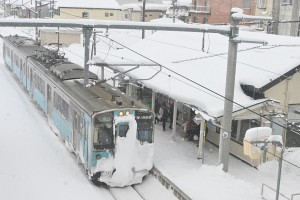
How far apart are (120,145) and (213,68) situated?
7.08 meters

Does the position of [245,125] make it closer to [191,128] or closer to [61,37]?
[191,128]

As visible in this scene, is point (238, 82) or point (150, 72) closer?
point (238, 82)

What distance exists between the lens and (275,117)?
1572 cm

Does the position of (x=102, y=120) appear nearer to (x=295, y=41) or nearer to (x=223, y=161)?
(x=223, y=161)

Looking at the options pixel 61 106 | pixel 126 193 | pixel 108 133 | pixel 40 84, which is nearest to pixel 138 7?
pixel 40 84

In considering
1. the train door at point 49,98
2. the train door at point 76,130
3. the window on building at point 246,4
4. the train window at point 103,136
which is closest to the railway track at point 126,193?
the train window at point 103,136

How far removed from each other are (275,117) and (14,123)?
11629 millimetres

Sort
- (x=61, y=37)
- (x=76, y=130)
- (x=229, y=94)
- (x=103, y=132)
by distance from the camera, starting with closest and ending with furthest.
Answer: (x=103, y=132)
(x=229, y=94)
(x=76, y=130)
(x=61, y=37)

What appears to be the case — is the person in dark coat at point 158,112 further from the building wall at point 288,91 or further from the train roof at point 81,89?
the building wall at point 288,91

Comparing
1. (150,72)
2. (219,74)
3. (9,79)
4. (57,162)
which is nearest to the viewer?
(57,162)

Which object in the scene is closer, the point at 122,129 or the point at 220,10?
the point at 122,129

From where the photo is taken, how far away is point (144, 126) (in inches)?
533

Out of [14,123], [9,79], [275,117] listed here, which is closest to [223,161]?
[275,117]

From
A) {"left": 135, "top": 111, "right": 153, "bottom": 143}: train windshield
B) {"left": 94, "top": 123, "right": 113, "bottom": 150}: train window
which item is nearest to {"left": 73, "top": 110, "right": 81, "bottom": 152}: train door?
{"left": 94, "top": 123, "right": 113, "bottom": 150}: train window
